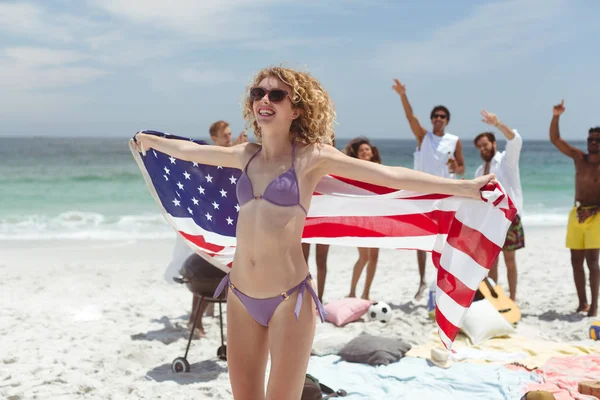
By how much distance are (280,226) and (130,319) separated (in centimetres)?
497

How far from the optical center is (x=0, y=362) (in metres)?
5.70

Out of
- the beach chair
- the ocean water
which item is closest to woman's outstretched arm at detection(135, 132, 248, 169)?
the beach chair

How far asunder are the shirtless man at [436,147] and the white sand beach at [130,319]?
5.17ft

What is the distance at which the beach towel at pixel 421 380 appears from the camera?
5031 millimetres

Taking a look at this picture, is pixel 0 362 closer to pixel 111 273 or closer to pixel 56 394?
pixel 56 394

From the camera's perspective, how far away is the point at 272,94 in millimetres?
2986

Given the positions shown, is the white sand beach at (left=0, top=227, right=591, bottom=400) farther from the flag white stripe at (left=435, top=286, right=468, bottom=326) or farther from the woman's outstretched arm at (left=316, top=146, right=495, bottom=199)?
the woman's outstretched arm at (left=316, top=146, right=495, bottom=199)

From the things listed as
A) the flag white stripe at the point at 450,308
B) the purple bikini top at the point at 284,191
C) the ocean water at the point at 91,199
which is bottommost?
the ocean water at the point at 91,199

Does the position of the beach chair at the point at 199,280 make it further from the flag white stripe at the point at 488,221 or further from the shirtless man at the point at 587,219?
the shirtless man at the point at 587,219

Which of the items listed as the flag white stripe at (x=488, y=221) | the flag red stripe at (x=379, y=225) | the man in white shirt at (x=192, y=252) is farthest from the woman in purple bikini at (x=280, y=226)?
the man in white shirt at (x=192, y=252)

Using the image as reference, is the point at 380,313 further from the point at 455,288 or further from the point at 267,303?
the point at 267,303

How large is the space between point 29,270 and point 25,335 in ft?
13.1

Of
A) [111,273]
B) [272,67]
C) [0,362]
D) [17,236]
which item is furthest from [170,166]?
[17,236]

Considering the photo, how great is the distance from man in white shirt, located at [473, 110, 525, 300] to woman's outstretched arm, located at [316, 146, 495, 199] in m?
4.34
